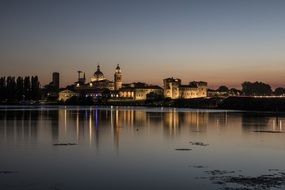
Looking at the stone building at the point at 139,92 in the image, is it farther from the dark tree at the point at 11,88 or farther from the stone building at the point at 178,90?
the dark tree at the point at 11,88

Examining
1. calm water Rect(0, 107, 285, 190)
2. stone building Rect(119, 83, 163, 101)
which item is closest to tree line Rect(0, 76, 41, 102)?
stone building Rect(119, 83, 163, 101)

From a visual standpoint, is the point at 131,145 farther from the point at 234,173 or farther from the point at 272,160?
the point at 234,173

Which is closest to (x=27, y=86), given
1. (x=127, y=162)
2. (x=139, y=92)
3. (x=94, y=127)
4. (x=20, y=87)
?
(x=20, y=87)

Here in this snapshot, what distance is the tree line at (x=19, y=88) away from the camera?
141 metres

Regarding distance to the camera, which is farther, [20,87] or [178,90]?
[178,90]

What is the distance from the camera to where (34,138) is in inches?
1108

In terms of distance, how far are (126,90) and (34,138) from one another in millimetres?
168794

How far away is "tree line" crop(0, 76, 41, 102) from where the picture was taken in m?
141

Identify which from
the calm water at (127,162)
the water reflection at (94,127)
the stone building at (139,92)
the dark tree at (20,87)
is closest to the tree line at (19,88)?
the dark tree at (20,87)

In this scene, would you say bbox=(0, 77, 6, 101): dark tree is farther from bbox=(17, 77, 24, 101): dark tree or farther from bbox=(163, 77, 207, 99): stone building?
bbox=(163, 77, 207, 99): stone building

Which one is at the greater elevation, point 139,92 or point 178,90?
point 178,90

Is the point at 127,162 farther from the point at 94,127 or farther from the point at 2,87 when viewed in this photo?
the point at 2,87

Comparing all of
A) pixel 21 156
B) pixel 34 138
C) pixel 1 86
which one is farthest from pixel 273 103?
pixel 21 156

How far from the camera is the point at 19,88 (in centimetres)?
14162
